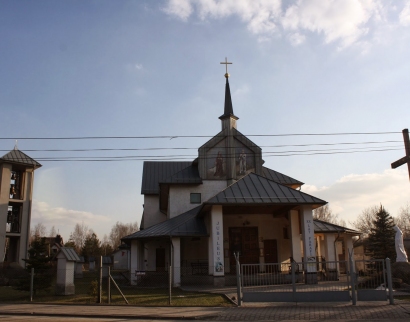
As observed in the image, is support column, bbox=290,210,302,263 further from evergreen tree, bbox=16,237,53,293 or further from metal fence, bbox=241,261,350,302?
evergreen tree, bbox=16,237,53,293

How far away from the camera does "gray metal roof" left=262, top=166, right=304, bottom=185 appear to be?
35625 mm

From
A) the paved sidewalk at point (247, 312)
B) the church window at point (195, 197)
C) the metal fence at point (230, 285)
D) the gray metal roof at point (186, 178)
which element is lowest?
the paved sidewalk at point (247, 312)

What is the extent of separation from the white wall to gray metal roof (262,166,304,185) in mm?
5466

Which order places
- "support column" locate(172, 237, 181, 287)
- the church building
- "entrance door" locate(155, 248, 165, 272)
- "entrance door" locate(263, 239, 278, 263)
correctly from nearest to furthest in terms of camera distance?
the church building
"support column" locate(172, 237, 181, 287)
"entrance door" locate(263, 239, 278, 263)
"entrance door" locate(155, 248, 165, 272)

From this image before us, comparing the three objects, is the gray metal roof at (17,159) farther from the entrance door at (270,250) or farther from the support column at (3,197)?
the entrance door at (270,250)

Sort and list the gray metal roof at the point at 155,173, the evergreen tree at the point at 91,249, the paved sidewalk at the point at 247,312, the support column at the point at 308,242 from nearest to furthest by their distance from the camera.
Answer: the paved sidewalk at the point at 247,312 < the support column at the point at 308,242 < the gray metal roof at the point at 155,173 < the evergreen tree at the point at 91,249

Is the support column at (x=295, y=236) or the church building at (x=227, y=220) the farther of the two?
the support column at (x=295, y=236)

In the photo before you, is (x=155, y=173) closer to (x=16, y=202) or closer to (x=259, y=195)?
(x=16, y=202)

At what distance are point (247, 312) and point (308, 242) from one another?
34.0 ft

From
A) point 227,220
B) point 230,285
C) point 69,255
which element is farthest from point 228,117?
point 69,255

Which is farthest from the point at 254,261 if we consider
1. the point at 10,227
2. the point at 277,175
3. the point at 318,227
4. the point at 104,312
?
the point at 10,227

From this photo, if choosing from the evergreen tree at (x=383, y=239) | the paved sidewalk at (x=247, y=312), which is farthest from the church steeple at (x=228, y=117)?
the paved sidewalk at (x=247, y=312)

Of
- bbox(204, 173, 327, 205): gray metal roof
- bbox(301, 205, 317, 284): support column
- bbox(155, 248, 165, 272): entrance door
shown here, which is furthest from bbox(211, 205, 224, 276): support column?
bbox(155, 248, 165, 272): entrance door

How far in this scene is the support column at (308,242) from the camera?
70.3 ft
